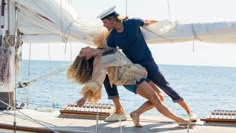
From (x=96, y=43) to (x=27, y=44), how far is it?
8.47 ft

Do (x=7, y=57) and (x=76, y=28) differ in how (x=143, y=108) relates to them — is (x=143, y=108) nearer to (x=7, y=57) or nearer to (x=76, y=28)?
(x=76, y=28)

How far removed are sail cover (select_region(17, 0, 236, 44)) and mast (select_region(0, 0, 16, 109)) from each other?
280 mm

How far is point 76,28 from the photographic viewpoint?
7117mm

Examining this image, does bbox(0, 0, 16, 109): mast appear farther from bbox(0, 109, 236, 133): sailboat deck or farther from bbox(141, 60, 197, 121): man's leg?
bbox(141, 60, 197, 121): man's leg

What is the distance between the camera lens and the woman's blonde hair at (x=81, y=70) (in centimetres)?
612

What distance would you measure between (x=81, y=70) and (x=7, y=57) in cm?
163

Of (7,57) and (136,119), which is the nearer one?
(136,119)

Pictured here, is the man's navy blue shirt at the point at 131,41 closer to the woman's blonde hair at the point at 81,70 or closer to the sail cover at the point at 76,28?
the sail cover at the point at 76,28

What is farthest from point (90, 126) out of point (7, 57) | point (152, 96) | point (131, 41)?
point (7, 57)

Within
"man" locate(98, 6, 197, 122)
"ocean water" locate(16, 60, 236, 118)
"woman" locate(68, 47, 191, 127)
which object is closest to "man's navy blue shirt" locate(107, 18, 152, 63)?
"man" locate(98, 6, 197, 122)

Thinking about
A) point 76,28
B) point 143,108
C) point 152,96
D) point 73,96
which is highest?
point 76,28

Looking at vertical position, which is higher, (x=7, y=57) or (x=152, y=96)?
(x=7, y=57)

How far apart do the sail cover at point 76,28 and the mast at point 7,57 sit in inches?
11.0

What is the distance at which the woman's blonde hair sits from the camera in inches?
241
